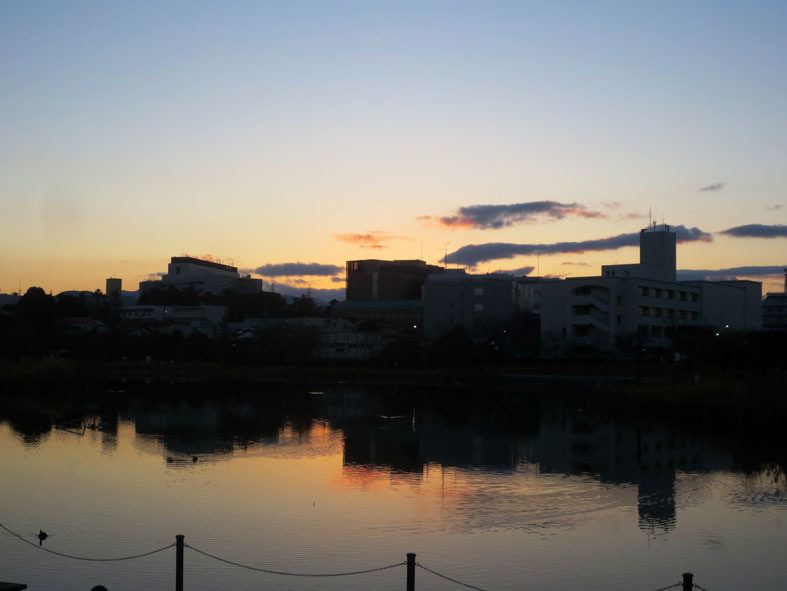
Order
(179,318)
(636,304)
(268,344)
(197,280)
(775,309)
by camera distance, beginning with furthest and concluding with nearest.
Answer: (197,280) < (775,309) < (179,318) < (268,344) < (636,304)

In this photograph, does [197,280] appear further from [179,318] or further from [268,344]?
[268,344]

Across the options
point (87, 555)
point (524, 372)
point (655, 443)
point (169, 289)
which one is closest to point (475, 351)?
point (524, 372)

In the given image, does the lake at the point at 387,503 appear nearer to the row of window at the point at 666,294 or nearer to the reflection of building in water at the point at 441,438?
the reflection of building in water at the point at 441,438

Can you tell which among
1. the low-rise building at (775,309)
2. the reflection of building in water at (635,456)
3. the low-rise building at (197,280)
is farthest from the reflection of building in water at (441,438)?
the low-rise building at (197,280)

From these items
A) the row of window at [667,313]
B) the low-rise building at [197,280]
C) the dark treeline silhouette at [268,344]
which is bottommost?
the dark treeline silhouette at [268,344]

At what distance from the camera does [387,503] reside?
16.6 m

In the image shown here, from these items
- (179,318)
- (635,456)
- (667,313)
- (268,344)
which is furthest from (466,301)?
(635,456)

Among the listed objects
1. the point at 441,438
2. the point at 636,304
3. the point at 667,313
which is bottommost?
the point at 441,438

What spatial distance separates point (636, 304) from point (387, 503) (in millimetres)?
51582

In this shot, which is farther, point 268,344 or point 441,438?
point 268,344

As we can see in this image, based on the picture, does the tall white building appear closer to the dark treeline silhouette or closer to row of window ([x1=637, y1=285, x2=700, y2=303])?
row of window ([x1=637, y1=285, x2=700, y2=303])

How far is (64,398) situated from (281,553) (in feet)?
106

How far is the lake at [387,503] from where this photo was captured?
11969 millimetres

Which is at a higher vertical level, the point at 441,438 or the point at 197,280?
the point at 197,280
